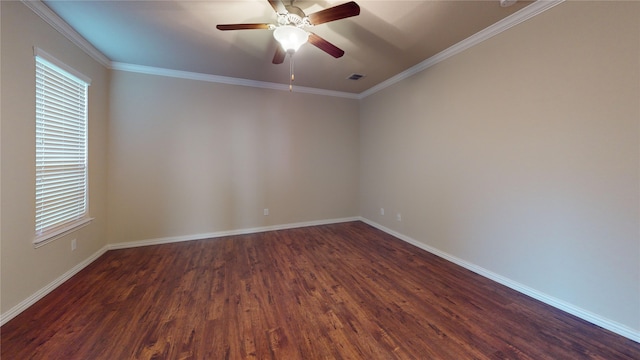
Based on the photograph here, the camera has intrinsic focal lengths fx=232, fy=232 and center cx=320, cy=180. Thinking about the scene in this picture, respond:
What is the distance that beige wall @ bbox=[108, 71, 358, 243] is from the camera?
3447 mm

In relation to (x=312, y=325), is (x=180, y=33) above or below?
above

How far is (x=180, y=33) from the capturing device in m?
2.56

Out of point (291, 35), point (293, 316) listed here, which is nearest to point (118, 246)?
point (293, 316)

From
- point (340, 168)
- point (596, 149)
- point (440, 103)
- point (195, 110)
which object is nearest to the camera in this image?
point (596, 149)

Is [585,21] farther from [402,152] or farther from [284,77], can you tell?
[284,77]

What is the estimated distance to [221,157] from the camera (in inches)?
155

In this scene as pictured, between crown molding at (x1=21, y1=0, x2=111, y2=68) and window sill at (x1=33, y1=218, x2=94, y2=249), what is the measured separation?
202 cm

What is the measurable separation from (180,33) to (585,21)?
12.3ft

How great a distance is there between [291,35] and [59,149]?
265 cm

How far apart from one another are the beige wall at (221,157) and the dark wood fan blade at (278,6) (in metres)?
2.39

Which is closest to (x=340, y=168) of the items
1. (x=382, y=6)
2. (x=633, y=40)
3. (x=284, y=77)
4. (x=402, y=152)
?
(x=402, y=152)

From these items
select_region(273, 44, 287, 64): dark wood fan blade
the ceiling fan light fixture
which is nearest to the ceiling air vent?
select_region(273, 44, 287, 64): dark wood fan blade

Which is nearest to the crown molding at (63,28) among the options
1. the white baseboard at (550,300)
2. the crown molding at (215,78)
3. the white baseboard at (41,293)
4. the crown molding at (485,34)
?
the crown molding at (215,78)

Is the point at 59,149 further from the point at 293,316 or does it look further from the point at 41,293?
the point at 293,316
